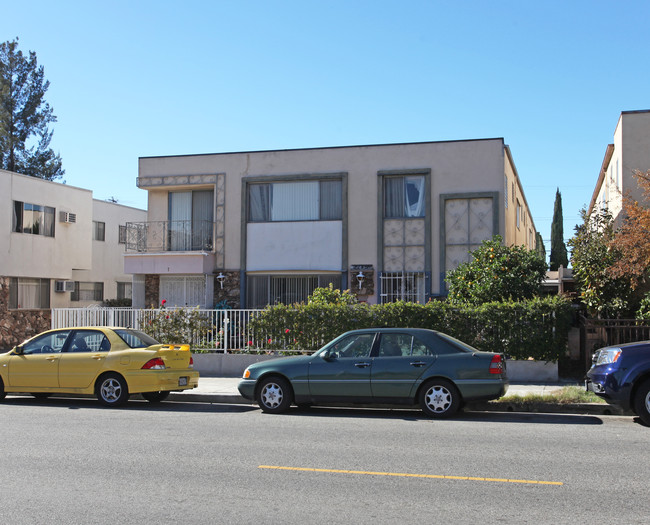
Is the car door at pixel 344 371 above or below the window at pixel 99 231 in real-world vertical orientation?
below

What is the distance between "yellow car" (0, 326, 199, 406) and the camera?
12.0 m

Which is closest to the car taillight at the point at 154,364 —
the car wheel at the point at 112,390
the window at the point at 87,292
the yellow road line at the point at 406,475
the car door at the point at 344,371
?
the car wheel at the point at 112,390

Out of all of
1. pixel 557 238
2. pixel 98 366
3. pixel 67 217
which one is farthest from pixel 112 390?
pixel 557 238

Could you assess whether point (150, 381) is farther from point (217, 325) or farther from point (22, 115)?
point (22, 115)

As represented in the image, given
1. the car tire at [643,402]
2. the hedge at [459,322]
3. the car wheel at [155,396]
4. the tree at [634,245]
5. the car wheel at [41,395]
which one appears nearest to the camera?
the car tire at [643,402]

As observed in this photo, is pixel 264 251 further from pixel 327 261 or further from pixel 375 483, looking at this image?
pixel 375 483

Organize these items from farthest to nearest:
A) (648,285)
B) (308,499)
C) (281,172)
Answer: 1. (281,172)
2. (648,285)
3. (308,499)

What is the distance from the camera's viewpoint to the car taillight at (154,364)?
1196 centimetres

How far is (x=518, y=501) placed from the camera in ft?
19.3

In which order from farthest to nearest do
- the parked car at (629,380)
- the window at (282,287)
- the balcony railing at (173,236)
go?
the balcony railing at (173,236)
the window at (282,287)
the parked car at (629,380)

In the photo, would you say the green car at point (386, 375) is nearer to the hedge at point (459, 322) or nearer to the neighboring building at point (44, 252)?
the hedge at point (459, 322)

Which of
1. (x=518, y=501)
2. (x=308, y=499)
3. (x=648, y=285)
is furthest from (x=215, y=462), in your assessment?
(x=648, y=285)

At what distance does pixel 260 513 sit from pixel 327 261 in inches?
646

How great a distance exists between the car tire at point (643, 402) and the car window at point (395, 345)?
346 centimetres
